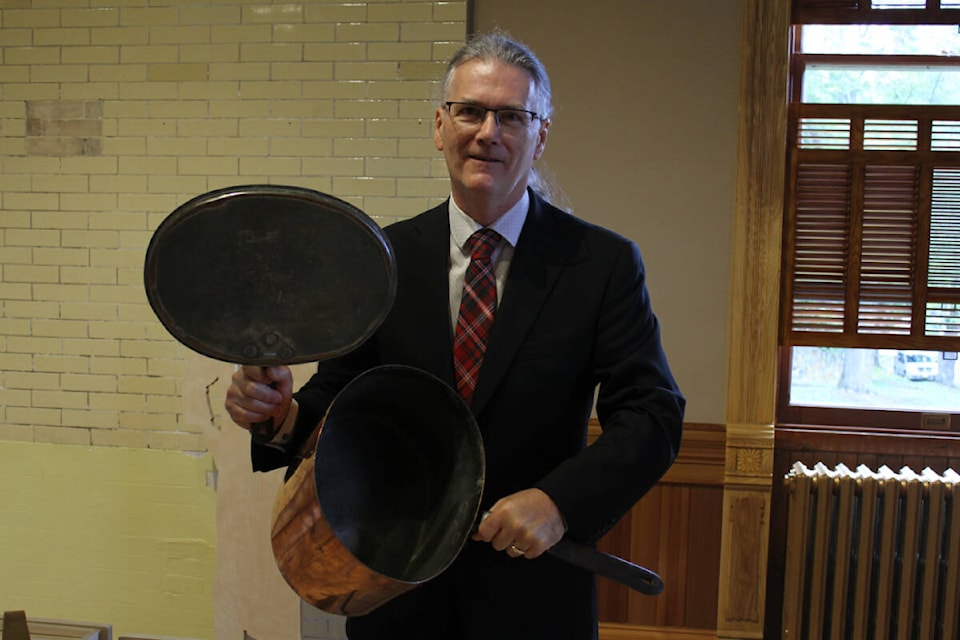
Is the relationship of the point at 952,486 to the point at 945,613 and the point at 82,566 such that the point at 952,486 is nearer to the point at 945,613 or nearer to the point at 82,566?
the point at 945,613

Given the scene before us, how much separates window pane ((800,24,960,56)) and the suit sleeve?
211cm

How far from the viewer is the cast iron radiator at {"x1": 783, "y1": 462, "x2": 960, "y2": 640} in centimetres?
290

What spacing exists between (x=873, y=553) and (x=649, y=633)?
2.87 feet

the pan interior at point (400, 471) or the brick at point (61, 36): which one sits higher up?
the brick at point (61, 36)

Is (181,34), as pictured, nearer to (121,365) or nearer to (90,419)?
(121,365)

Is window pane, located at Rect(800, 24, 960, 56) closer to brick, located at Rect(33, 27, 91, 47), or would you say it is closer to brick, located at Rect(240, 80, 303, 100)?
brick, located at Rect(240, 80, 303, 100)

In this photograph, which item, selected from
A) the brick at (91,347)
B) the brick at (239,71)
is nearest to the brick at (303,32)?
the brick at (239,71)

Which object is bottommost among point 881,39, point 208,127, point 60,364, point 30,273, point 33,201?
point 60,364

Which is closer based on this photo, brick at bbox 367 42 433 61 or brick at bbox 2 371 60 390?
brick at bbox 367 42 433 61

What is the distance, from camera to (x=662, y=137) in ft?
10.0

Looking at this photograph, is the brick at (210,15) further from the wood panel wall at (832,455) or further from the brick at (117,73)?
the wood panel wall at (832,455)

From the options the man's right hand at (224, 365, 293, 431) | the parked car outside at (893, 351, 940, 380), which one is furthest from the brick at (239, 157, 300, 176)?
the parked car outside at (893, 351, 940, 380)

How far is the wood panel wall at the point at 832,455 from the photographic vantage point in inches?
122

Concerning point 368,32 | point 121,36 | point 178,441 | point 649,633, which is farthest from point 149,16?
point 649,633
